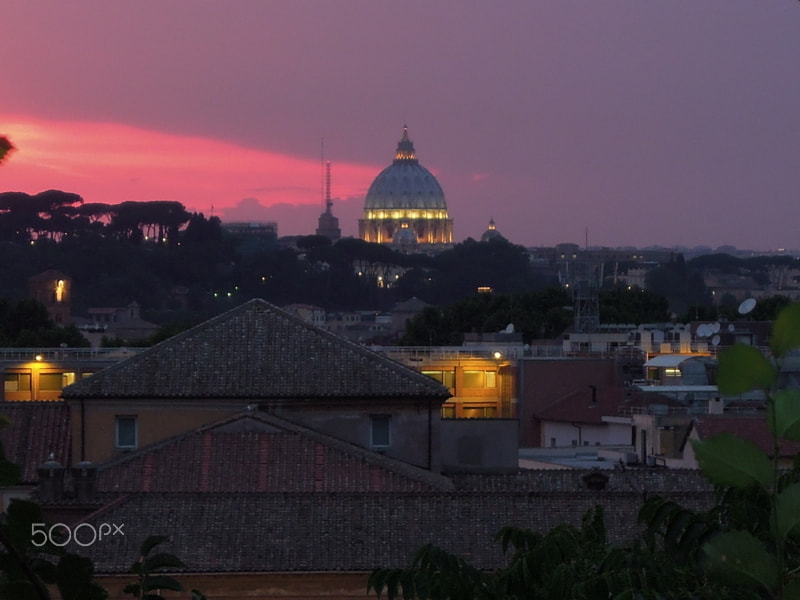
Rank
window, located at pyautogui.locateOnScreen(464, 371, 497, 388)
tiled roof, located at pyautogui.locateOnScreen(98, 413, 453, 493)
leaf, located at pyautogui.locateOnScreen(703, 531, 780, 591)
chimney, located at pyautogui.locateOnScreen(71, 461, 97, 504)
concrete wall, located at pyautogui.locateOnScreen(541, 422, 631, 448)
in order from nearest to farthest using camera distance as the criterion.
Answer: leaf, located at pyautogui.locateOnScreen(703, 531, 780, 591) → chimney, located at pyautogui.locateOnScreen(71, 461, 97, 504) → tiled roof, located at pyautogui.locateOnScreen(98, 413, 453, 493) → concrete wall, located at pyautogui.locateOnScreen(541, 422, 631, 448) → window, located at pyautogui.locateOnScreen(464, 371, 497, 388)

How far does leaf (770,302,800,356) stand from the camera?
259cm

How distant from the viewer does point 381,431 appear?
17.8 meters

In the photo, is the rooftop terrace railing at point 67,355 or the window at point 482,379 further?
the window at point 482,379

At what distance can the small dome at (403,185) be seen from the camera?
161 m

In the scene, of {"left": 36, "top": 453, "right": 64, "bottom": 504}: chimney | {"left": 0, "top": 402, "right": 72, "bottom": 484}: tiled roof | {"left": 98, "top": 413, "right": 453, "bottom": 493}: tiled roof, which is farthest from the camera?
{"left": 0, "top": 402, "right": 72, "bottom": 484}: tiled roof

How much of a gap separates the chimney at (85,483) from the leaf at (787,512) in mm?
11754

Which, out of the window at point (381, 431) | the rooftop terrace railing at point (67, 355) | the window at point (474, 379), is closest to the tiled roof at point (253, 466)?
the window at point (381, 431)

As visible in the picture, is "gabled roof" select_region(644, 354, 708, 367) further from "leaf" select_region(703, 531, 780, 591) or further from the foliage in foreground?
"leaf" select_region(703, 531, 780, 591)

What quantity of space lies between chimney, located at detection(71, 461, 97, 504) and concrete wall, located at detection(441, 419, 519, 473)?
4378 mm

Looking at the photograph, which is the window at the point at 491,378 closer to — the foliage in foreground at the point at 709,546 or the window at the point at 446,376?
the window at the point at 446,376

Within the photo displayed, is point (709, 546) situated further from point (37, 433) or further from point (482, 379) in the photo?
point (482, 379)

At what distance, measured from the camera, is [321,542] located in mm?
12250

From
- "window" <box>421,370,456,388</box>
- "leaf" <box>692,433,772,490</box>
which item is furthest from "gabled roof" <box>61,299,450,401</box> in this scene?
"window" <box>421,370,456,388</box>

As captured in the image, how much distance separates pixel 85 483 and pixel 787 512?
12.0 m
